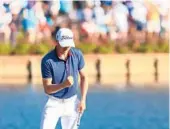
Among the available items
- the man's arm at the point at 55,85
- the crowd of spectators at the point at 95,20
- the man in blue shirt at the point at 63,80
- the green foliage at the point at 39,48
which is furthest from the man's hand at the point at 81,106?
the crowd of spectators at the point at 95,20

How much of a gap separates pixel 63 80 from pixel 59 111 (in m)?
0.33

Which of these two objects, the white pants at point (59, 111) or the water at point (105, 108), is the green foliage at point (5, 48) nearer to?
the water at point (105, 108)

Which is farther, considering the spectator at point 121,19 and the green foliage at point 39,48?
the spectator at point 121,19

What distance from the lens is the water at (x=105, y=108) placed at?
11.7 meters

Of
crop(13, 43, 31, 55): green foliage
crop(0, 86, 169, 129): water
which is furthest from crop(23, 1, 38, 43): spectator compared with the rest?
crop(0, 86, 169, 129): water

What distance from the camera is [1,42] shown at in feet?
65.9

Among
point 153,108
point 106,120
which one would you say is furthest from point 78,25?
point 106,120

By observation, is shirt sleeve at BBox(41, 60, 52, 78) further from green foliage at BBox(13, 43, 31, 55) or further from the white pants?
green foliage at BBox(13, 43, 31, 55)

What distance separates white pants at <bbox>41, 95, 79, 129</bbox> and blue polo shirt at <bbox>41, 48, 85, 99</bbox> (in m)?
0.08

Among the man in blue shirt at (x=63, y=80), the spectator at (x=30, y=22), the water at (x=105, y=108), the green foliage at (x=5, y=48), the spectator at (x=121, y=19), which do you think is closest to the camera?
the man in blue shirt at (x=63, y=80)

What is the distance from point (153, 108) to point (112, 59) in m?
5.16

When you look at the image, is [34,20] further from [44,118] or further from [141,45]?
[44,118]

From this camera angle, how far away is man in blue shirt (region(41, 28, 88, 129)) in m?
6.84

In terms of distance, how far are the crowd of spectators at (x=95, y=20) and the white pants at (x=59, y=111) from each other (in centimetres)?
1269
